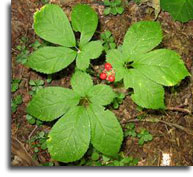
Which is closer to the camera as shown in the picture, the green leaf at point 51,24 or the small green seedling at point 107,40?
the green leaf at point 51,24

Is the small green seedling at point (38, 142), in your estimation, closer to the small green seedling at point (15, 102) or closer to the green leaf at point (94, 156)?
the small green seedling at point (15, 102)

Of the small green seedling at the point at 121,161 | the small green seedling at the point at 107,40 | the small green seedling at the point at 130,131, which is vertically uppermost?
the small green seedling at the point at 107,40

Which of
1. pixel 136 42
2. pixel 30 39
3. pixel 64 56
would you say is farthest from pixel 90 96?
pixel 30 39

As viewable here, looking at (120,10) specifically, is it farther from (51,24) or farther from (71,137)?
(71,137)

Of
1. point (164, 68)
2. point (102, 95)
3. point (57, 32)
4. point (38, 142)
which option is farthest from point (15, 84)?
point (164, 68)

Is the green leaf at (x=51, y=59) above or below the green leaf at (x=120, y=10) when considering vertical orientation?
below

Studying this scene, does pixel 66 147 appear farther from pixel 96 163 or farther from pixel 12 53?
pixel 12 53

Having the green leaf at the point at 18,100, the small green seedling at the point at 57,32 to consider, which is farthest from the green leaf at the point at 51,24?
the green leaf at the point at 18,100
